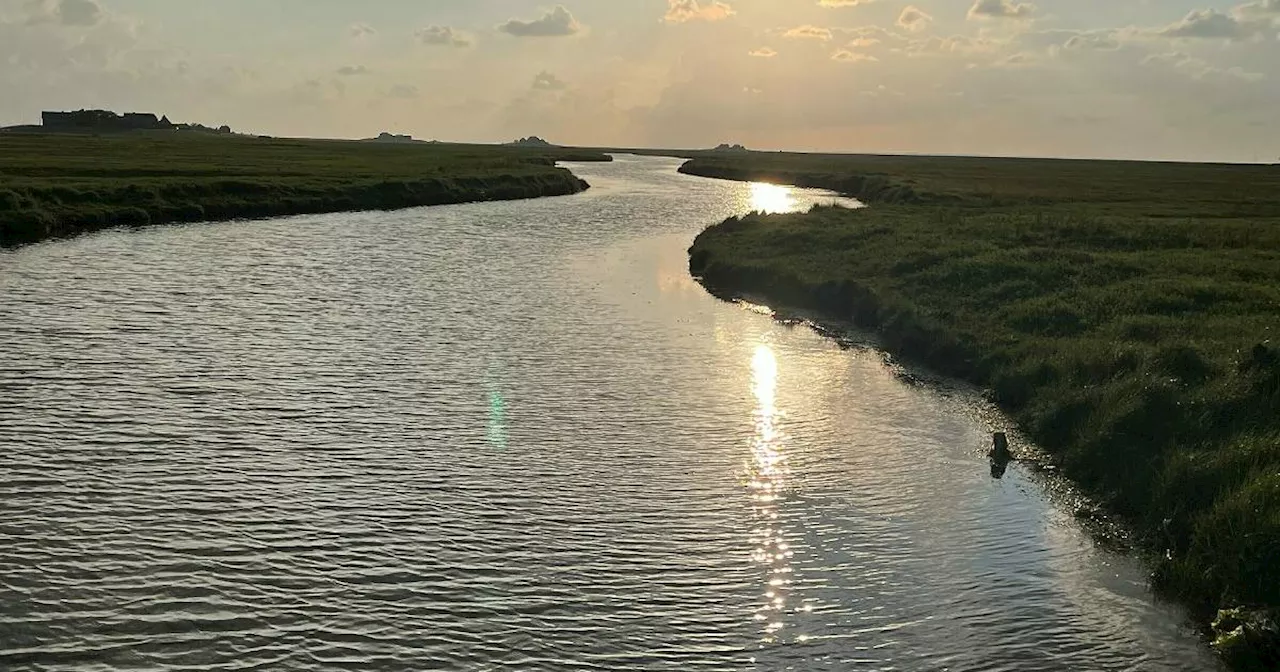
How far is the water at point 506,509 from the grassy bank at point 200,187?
23.5 meters

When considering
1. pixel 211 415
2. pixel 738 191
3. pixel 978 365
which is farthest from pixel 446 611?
pixel 738 191

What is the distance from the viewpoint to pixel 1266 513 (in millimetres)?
13828

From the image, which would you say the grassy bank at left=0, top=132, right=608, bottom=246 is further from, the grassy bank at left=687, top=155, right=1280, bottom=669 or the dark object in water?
the dark object in water

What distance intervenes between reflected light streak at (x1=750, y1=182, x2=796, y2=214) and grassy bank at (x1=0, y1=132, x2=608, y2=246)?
18.7m

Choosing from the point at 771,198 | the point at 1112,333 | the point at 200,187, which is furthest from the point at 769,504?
the point at 771,198

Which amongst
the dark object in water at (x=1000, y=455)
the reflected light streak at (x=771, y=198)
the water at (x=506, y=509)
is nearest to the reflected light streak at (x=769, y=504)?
the water at (x=506, y=509)

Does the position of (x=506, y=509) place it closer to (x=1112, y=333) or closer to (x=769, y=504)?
(x=769, y=504)

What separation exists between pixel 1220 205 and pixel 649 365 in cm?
6490

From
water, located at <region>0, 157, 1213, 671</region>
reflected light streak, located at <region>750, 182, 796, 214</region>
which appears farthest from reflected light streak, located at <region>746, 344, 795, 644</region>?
reflected light streak, located at <region>750, 182, 796, 214</region>

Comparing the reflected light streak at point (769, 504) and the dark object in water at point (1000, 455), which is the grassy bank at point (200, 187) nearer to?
the reflected light streak at point (769, 504)

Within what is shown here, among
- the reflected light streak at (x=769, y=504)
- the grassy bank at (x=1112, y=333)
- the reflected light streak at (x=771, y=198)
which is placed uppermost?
the reflected light streak at (x=771, y=198)

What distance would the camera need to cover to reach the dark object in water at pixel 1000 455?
790 inches

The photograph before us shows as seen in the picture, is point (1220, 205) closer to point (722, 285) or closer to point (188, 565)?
point (722, 285)

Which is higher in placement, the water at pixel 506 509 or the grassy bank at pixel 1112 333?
the grassy bank at pixel 1112 333
